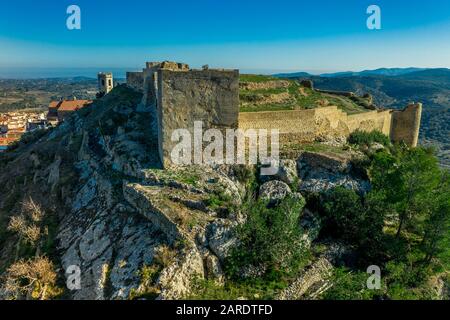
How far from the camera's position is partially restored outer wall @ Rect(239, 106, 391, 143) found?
2319 cm

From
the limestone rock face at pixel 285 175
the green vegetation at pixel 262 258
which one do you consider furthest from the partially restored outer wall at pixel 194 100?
the green vegetation at pixel 262 258

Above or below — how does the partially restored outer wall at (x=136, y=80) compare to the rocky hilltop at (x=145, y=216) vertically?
above

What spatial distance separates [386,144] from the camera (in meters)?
29.0

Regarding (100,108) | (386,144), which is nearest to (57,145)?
(100,108)

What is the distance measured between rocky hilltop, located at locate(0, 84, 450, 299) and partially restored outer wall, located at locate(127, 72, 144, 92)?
30.1 ft

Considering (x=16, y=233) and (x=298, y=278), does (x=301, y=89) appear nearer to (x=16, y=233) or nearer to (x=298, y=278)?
(x=298, y=278)

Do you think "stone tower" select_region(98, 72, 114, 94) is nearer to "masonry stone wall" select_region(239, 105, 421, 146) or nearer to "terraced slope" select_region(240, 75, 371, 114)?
"terraced slope" select_region(240, 75, 371, 114)

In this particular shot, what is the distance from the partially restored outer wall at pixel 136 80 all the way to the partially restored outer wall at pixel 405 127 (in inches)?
962

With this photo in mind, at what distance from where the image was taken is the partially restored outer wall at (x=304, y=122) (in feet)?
76.1

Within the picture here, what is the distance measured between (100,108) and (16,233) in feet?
56.3

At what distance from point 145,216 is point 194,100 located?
695 cm

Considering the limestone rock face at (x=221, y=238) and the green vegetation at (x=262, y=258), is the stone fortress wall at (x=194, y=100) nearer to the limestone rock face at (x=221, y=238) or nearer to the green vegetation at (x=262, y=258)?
the green vegetation at (x=262, y=258)

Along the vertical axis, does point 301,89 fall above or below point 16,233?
above

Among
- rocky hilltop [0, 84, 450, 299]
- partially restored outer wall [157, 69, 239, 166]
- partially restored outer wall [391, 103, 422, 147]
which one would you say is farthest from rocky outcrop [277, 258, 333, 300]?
partially restored outer wall [391, 103, 422, 147]
